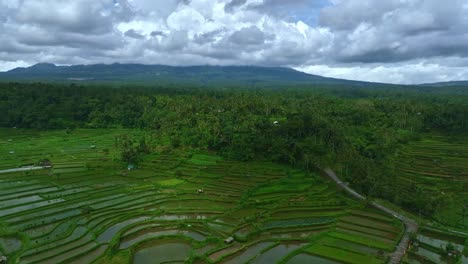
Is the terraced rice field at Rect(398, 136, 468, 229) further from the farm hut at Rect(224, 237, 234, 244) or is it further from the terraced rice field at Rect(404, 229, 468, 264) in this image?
the farm hut at Rect(224, 237, 234, 244)

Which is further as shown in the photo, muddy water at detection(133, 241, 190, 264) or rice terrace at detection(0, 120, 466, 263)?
rice terrace at detection(0, 120, 466, 263)

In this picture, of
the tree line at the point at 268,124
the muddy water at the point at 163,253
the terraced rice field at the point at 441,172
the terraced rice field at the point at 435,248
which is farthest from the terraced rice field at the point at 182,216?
the terraced rice field at the point at 441,172

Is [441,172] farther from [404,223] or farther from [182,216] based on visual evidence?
[182,216]

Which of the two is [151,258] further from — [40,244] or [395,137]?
[395,137]

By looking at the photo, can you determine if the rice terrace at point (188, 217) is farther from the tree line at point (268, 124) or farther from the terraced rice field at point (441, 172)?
the terraced rice field at point (441, 172)

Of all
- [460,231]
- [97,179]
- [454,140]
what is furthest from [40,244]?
[454,140]

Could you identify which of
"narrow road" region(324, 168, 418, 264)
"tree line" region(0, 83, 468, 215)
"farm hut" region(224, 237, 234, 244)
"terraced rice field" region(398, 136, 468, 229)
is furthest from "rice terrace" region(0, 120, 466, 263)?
"terraced rice field" region(398, 136, 468, 229)
